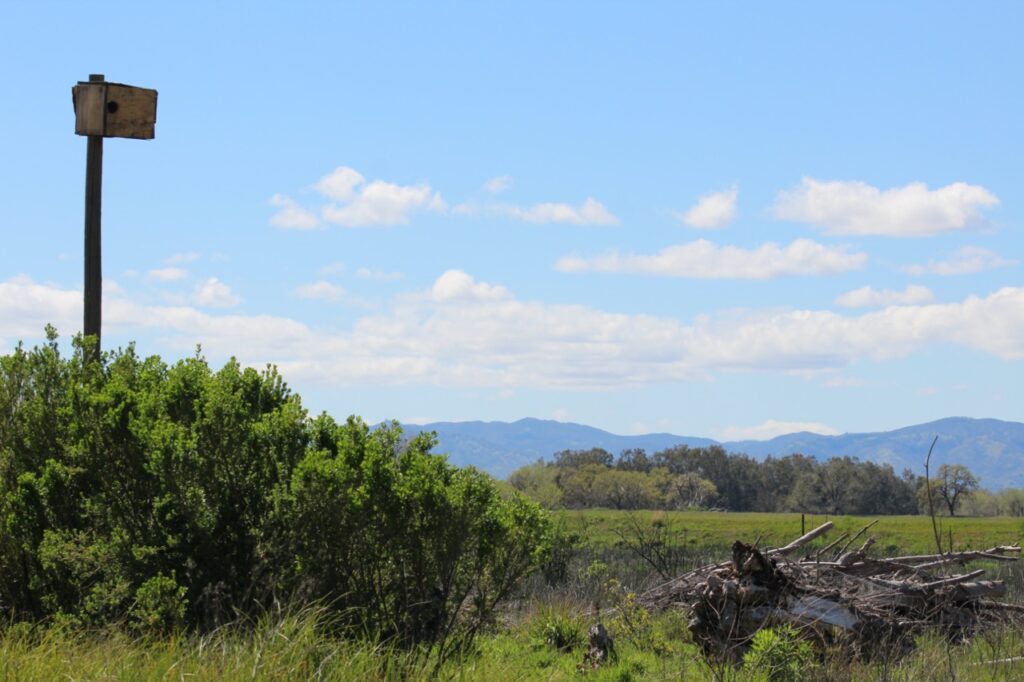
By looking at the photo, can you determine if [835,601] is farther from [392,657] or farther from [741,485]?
[741,485]

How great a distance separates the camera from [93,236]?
1299 cm

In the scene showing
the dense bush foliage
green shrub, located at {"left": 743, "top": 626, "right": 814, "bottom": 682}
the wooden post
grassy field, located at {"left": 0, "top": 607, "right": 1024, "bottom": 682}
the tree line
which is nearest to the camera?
grassy field, located at {"left": 0, "top": 607, "right": 1024, "bottom": 682}

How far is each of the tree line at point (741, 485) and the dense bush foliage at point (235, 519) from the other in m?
76.2

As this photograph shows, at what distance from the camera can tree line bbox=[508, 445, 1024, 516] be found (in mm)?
97375

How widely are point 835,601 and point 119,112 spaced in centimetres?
952

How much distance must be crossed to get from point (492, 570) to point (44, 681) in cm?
309

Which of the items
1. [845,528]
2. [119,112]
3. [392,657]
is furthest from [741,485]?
[392,657]

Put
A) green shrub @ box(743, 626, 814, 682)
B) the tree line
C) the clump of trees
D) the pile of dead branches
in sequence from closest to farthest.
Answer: green shrub @ box(743, 626, 814, 682), the pile of dead branches, the tree line, the clump of trees

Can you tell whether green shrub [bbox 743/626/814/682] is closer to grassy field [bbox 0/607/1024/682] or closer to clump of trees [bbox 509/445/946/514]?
grassy field [bbox 0/607/1024/682]

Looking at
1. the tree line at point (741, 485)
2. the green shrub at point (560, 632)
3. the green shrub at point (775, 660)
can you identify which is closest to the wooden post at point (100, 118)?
the green shrub at point (560, 632)

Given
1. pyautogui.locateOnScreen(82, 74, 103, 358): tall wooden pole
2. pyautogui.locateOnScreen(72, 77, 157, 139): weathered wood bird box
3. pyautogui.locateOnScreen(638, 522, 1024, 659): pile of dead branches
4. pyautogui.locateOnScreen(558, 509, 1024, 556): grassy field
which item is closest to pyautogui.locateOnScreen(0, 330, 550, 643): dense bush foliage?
pyautogui.locateOnScreen(638, 522, 1024, 659): pile of dead branches

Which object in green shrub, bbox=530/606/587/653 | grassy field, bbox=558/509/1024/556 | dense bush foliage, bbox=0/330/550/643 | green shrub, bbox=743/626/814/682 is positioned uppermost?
dense bush foliage, bbox=0/330/550/643

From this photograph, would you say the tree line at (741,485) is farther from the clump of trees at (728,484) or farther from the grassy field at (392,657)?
the grassy field at (392,657)

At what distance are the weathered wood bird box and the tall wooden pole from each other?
173 millimetres
